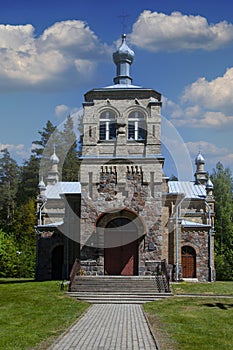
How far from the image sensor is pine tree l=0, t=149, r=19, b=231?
5553 cm

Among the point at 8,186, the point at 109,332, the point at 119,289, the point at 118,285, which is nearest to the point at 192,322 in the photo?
the point at 109,332

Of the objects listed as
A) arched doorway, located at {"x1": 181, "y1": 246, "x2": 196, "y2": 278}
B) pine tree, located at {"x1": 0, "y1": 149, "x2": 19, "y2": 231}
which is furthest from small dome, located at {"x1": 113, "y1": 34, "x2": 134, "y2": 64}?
pine tree, located at {"x1": 0, "y1": 149, "x2": 19, "y2": 231}

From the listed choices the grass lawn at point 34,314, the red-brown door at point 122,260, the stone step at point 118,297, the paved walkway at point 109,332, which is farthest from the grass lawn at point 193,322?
the red-brown door at point 122,260

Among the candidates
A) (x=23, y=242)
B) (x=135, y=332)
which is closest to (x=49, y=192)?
(x=23, y=242)

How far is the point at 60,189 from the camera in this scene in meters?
36.7

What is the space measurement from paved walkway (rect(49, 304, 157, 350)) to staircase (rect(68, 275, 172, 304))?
281 centimetres

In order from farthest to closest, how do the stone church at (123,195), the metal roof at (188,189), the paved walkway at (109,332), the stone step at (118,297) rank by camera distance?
the metal roof at (188,189)
the stone church at (123,195)
the stone step at (118,297)
the paved walkway at (109,332)

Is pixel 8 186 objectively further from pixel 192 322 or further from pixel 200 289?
pixel 192 322

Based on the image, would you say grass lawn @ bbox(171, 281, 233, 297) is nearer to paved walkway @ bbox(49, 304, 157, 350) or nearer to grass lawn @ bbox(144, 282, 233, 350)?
grass lawn @ bbox(144, 282, 233, 350)

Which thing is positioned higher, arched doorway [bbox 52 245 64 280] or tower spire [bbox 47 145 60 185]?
tower spire [bbox 47 145 60 185]

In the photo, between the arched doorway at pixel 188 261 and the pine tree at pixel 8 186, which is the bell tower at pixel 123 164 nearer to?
the arched doorway at pixel 188 261

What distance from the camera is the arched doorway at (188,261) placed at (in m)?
30.0

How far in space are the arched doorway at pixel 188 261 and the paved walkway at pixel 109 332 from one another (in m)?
14.1

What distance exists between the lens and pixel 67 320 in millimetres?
13852
